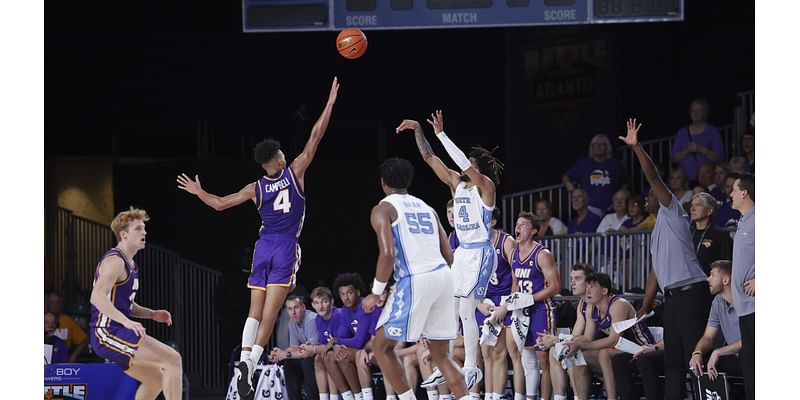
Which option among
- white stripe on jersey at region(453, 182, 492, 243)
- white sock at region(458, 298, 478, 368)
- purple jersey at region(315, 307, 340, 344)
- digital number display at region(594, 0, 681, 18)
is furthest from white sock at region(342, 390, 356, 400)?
digital number display at region(594, 0, 681, 18)

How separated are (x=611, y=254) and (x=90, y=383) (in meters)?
5.07

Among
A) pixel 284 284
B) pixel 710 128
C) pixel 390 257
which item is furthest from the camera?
pixel 710 128

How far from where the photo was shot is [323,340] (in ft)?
41.4

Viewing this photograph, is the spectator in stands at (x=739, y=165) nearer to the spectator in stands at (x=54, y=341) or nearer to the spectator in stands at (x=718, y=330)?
the spectator in stands at (x=718, y=330)

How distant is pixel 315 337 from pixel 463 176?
3021 mm

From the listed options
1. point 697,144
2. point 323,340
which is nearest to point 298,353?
point 323,340

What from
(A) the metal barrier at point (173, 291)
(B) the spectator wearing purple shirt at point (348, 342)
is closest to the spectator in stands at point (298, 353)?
(B) the spectator wearing purple shirt at point (348, 342)

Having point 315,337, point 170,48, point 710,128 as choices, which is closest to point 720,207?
point 710,128

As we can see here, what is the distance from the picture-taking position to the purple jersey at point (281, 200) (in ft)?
33.6

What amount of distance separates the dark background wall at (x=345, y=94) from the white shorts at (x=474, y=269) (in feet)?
19.3

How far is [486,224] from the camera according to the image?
10.5 m

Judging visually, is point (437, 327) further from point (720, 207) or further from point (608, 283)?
point (720, 207)

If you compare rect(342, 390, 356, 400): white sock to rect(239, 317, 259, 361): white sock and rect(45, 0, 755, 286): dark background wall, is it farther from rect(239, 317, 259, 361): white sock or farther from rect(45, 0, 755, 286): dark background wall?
rect(45, 0, 755, 286): dark background wall

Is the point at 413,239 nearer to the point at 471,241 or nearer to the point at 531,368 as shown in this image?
the point at 471,241
